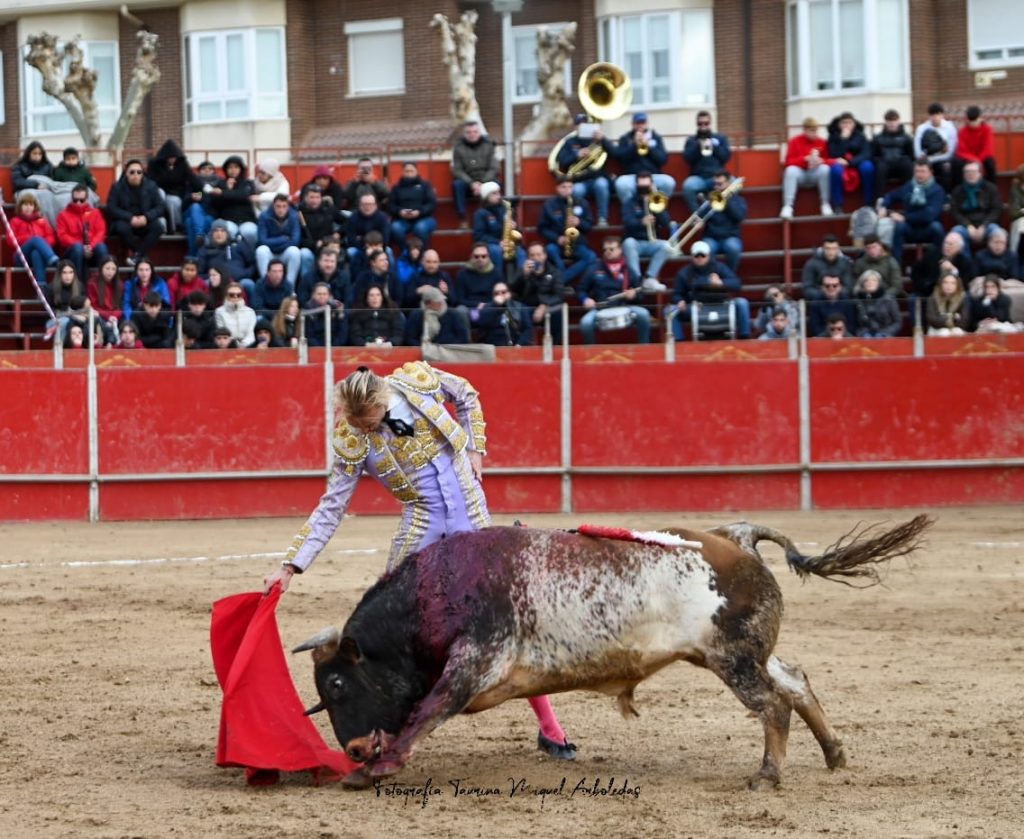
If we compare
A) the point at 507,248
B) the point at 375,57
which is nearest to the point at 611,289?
the point at 507,248

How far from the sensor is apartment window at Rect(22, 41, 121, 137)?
29.0 meters

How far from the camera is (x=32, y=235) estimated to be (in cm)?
1755

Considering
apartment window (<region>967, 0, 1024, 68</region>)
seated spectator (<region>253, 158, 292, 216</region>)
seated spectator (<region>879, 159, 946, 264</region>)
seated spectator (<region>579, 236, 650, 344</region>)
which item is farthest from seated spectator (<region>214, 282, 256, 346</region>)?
apartment window (<region>967, 0, 1024, 68</region>)

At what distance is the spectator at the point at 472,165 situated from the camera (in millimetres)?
18812

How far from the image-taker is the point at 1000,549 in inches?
503

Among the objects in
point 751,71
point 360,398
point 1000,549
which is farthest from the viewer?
point 751,71

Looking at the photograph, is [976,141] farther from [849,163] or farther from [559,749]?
[559,749]

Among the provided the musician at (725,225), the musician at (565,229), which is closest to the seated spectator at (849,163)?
the musician at (725,225)

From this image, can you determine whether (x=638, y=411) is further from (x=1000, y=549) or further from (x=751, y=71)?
(x=751, y=71)

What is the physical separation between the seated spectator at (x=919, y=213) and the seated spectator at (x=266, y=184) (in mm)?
5740

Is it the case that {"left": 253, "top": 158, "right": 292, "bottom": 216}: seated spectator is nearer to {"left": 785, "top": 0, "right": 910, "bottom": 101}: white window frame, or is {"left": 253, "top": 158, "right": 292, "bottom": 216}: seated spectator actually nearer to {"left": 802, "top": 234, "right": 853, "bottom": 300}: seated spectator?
{"left": 802, "top": 234, "right": 853, "bottom": 300}: seated spectator

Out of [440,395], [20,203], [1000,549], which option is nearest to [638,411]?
[1000,549]

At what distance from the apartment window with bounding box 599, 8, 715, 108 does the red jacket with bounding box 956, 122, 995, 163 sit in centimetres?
864

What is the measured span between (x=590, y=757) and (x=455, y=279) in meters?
11.2
